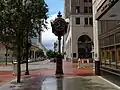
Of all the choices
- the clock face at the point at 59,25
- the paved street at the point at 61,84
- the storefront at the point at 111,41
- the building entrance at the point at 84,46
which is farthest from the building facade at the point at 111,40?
the building entrance at the point at 84,46

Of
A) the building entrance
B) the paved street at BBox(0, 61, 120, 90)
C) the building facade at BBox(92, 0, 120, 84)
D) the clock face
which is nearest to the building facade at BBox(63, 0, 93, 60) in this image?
the building entrance

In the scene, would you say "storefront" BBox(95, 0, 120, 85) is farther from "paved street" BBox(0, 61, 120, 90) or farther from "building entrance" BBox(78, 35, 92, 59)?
"building entrance" BBox(78, 35, 92, 59)

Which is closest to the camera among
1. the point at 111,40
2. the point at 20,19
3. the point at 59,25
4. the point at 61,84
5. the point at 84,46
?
the point at 61,84

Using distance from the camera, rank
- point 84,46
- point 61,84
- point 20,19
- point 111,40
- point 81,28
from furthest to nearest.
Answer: point 84,46 → point 81,28 → point 111,40 → point 20,19 → point 61,84

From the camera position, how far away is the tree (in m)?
19.0

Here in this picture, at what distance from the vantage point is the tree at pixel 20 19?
1897 centimetres

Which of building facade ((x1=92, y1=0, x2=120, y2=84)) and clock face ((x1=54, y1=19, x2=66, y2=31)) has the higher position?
clock face ((x1=54, y1=19, x2=66, y2=31))

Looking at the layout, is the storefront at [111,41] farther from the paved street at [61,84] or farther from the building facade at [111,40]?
the paved street at [61,84]

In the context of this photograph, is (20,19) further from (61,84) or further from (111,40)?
(111,40)

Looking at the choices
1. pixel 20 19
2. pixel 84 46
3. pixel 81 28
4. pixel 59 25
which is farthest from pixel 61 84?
pixel 84 46

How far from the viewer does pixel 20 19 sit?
19438 mm

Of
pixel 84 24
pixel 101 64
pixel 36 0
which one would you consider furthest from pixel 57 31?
pixel 84 24

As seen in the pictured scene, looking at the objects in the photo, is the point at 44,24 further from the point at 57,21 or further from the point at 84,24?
the point at 84,24

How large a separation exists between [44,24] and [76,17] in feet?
242
